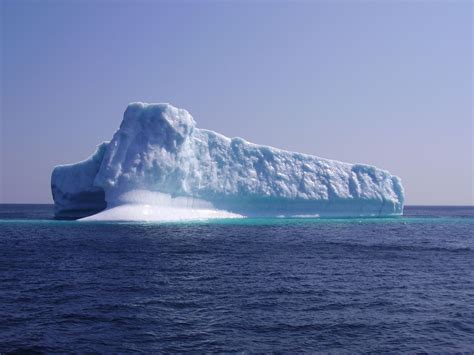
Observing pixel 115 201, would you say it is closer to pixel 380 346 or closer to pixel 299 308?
pixel 299 308

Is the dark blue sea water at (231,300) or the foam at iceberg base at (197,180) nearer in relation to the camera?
the dark blue sea water at (231,300)

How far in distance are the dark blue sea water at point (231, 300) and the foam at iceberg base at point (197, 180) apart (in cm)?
1672

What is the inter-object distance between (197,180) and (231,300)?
103 feet

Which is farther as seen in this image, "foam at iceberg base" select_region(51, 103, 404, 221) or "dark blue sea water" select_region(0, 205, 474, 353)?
"foam at iceberg base" select_region(51, 103, 404, 221)

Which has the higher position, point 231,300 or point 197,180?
→ point 197,180

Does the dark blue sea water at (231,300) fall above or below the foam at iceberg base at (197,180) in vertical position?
below

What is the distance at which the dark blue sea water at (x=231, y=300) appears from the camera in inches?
336

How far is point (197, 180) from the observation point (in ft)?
139

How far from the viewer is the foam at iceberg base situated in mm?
38094

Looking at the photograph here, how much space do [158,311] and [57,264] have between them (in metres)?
8.19

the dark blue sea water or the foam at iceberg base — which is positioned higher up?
the foam at iceberg base

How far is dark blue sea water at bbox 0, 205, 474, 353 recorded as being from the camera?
8.55 m

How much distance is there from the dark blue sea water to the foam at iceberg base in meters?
16.7

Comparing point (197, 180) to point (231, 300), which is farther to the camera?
point (197, 180)
